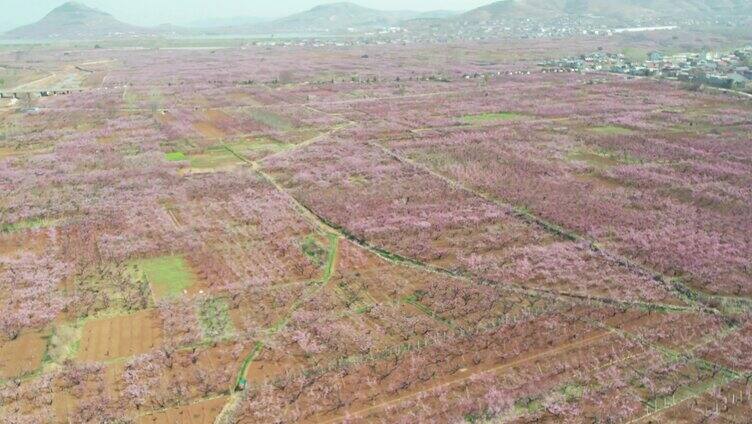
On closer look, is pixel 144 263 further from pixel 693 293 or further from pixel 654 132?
pixel 654 132

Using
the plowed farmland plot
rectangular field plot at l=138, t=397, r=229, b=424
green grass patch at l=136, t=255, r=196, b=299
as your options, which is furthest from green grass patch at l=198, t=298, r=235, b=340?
rectangular field plot at l=138, t=397, r=229, b=424

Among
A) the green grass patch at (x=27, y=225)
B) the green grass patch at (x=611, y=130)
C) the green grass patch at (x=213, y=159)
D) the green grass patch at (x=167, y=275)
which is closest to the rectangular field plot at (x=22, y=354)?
the green grass patch at (x=167, y=275)

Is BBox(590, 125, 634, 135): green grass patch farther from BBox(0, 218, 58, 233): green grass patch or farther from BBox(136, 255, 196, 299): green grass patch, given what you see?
BBox(0, 218, 58, 233): green grass patch

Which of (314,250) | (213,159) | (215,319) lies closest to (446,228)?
(314,250)

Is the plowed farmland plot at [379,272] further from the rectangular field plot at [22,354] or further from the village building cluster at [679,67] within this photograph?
the village building cluster at [679,67]

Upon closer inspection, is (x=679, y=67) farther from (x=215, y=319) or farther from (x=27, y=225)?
(x=27, y=225)

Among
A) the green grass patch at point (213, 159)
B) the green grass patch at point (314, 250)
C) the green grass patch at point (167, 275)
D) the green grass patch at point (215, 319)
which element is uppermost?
the green grass patch at point (213, 159)
